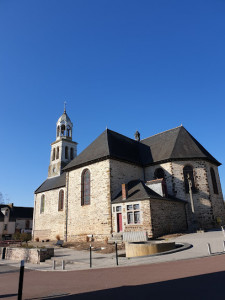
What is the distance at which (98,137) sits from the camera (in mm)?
25953

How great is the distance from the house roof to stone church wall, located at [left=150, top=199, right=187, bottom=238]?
5.28 m

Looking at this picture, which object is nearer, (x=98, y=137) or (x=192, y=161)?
(x=192, y=161)

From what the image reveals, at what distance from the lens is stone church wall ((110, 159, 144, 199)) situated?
2055cm

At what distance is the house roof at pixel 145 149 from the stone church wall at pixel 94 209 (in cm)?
132

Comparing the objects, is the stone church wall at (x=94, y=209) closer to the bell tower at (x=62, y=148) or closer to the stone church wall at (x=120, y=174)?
the stone church wall at (x=120, y=174)

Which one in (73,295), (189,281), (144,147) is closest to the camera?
(73,295)

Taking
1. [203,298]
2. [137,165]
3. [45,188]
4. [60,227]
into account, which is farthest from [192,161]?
[45,188]

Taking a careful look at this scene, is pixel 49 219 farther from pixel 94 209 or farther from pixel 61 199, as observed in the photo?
pixel 94 209

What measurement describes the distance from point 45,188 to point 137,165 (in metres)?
15.8

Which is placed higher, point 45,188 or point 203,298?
point 45,188

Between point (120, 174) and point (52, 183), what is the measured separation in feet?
48.0

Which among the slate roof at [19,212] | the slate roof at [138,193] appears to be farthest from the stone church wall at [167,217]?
the slate roof at [19,212]

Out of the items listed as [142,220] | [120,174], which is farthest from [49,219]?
[142,220]

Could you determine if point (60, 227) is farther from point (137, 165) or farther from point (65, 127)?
point (65, 127)
